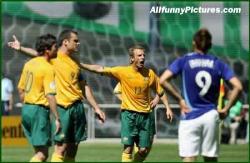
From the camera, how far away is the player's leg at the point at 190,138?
32.5 feet

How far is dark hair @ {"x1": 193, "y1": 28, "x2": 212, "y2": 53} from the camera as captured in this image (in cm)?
980

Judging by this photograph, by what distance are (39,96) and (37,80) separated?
21 cm

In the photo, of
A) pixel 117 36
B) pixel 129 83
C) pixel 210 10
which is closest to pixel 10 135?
pixel 117 36

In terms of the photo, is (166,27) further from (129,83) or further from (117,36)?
(129,83)

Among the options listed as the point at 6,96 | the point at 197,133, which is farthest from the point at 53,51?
the point at 6,96

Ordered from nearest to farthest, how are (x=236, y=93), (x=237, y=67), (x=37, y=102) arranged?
(x=236, y=93), (x=37, y=102), (x=237, y=67)

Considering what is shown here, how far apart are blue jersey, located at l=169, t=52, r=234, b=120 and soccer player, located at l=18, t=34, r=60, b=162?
2.12 meters

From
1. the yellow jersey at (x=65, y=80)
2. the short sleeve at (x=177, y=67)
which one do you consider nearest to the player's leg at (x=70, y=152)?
the yellow jersey at (x=65, y=80)

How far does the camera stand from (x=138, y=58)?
1245 centimetres

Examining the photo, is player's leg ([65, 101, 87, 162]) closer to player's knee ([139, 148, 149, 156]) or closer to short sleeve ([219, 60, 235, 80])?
player's knee ([139, 148, 149, 156])

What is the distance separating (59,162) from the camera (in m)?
11.8

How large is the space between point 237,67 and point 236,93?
561 inches

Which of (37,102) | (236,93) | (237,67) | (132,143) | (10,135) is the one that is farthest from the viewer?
(237,67)

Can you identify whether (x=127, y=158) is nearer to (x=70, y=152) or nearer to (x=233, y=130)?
(x=70, y=152)
